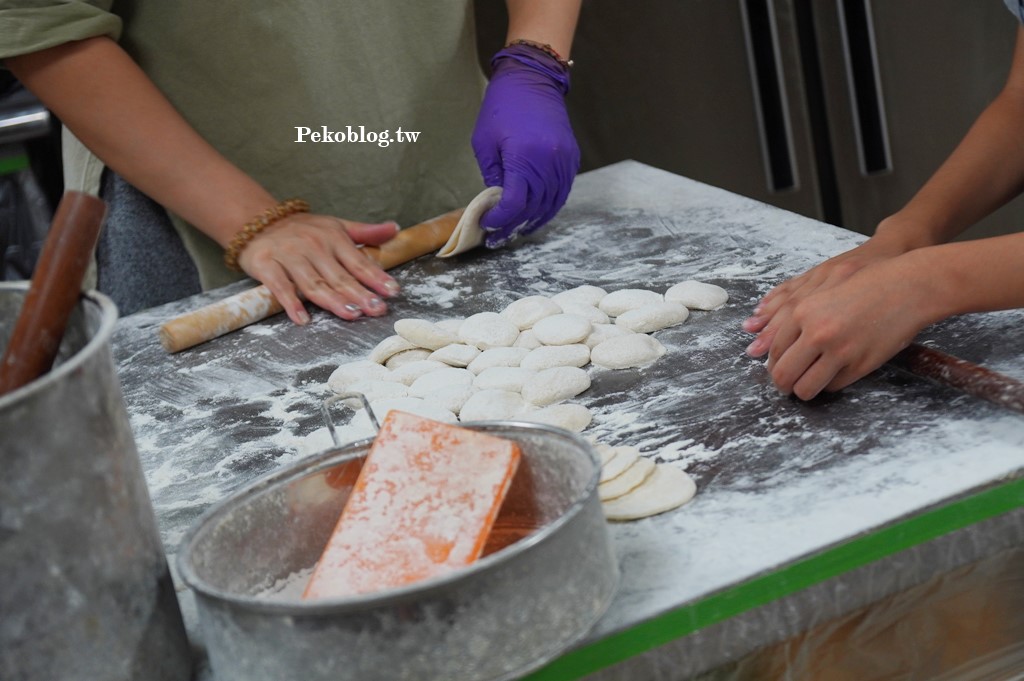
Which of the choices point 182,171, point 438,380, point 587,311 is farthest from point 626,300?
point 182,171

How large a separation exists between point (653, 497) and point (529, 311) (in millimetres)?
590

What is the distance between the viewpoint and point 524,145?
1.78 metres

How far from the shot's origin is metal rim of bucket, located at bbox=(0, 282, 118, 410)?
64 centimetres

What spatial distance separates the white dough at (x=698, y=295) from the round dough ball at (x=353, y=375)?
39cm

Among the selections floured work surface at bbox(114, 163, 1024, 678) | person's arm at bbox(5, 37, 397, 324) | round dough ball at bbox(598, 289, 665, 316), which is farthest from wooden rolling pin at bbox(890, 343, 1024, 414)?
person's arm at bbox(5, 37, 397, 324)

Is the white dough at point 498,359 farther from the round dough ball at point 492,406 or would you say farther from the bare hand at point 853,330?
the bare hand at point 853,330

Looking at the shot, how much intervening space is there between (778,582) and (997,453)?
241 millimetres

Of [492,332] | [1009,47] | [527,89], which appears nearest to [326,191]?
[527,89]

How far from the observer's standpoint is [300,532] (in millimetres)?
845

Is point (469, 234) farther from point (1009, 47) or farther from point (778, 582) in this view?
point (1009, 47)

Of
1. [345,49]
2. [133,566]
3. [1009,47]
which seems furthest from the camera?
[1009,47]

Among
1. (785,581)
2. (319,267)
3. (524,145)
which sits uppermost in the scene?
(524,145)

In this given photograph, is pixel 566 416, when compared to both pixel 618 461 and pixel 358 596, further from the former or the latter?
pixel 358 596

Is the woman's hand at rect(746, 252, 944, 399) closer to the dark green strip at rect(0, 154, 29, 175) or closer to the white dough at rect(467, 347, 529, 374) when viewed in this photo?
the white dough at rect(467, 347, 529, 374)
